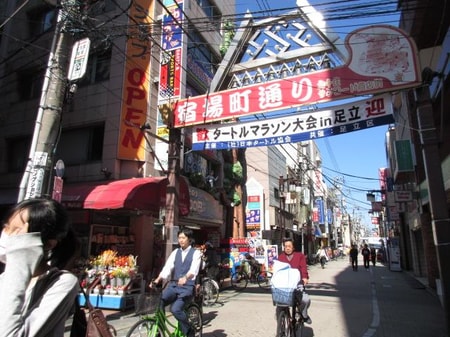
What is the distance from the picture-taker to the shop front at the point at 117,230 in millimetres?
10055

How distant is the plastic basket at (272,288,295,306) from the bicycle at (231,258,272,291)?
930 cm

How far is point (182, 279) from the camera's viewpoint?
5.87m

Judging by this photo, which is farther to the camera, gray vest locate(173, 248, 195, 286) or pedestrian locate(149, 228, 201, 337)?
gray vest locate(173, 248, 195, 286)

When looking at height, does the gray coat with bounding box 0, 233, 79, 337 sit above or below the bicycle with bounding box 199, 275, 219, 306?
above

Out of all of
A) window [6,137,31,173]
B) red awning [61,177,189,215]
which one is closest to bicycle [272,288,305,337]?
red awning [61,177,189,215]

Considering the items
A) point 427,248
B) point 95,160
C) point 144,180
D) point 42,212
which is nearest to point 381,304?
point 427,248

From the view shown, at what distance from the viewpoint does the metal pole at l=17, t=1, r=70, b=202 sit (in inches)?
269

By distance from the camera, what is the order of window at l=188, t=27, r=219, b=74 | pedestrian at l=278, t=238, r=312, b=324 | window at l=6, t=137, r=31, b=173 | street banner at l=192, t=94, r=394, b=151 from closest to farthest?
pedestrian at l=278, t=238, r=312, b=324 → street banner at l=192, t=94, r=394, b=151 → window at l=6, t=137, r=31, b=173 → window at l=188, t=27, r=219, b=74

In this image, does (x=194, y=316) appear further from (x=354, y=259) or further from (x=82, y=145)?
(x=354, y=259)

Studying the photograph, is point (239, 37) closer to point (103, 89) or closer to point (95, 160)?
point (103, 89)

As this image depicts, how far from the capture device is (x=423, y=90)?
8.18 m

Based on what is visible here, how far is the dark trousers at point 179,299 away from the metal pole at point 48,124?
3.00m

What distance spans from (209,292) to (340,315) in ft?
12.8

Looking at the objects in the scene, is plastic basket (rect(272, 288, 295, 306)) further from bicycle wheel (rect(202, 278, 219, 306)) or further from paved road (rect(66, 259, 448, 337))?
bicycle wheel (rect(202, 278, 219, 306))
